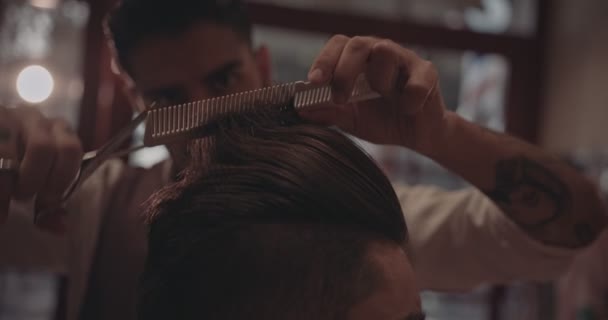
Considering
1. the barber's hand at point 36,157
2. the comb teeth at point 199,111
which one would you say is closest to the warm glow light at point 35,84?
the barber's hand at point 36,157

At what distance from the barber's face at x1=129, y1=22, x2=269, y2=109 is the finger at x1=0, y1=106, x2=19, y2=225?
19.6 inches

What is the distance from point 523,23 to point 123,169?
2.25m

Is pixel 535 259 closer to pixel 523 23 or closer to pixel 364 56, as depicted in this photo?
pixel 364 56

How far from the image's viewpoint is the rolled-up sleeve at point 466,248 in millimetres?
Answer: 1119

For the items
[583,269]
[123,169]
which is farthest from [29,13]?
[583,269]

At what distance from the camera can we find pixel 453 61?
8.66 ft

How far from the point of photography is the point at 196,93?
3.74 ft

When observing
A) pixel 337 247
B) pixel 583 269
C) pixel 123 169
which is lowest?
pixel 583 269

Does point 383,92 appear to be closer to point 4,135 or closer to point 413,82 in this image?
point 413,82

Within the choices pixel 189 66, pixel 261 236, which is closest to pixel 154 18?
pixel 189 66

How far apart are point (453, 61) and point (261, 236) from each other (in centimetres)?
226

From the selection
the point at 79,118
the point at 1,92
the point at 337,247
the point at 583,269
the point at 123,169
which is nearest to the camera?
the point at 337,247

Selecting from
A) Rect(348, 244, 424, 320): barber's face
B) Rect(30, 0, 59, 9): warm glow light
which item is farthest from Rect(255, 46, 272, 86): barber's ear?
Rect(30, 0, 59, 9): warm glow light

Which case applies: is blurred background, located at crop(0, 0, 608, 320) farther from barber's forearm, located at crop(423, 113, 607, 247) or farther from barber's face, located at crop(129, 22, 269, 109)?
barber's forearm, located at crop(423, 113, 607, 247)
